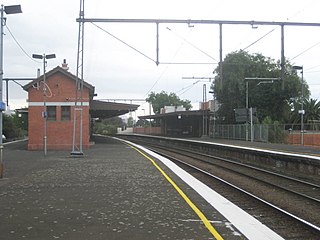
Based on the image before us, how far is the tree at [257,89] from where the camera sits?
6094 cm

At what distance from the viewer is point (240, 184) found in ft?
48.5

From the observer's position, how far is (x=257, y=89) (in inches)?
2437

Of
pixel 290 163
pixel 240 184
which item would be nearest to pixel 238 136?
pixel 290 163

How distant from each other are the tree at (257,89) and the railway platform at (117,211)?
48463mm

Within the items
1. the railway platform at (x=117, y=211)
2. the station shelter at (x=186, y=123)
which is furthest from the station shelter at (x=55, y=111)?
the station shelter at (x=186, y=123)

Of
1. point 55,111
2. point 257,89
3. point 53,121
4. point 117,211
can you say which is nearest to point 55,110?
point 55,111

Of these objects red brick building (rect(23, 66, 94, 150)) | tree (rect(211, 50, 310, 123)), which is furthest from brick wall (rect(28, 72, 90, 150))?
tree (rect(211, 50, 310, 123))

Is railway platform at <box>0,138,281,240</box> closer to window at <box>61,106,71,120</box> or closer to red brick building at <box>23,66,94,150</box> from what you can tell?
red brick building at <box>23,66,94,150</box>

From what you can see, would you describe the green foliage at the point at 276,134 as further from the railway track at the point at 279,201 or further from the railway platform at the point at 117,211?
the railway platform at the point at 117,211

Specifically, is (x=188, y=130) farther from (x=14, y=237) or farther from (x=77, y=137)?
(x=14, y=237)

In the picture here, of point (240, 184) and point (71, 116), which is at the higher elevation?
point (71, 116)

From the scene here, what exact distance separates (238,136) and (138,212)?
4616 cm

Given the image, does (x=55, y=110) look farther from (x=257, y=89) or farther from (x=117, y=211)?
(x=257, y=89)

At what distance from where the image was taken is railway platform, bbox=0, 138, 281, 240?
22.1ft
